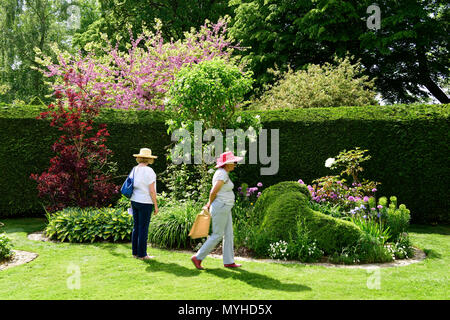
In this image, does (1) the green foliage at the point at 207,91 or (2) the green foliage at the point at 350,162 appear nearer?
(1) the green foliage at the point at 207,91

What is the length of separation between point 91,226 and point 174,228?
181cm

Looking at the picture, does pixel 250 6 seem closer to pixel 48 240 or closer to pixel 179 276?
pixel 48 240

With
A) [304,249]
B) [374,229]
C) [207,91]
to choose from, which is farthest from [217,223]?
[207,91]

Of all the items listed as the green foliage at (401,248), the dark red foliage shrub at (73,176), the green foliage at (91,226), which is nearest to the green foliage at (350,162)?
the green foliage at (401,248)

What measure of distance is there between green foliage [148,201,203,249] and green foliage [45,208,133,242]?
0.62m

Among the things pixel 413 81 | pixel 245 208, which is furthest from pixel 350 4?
pixel 245 208

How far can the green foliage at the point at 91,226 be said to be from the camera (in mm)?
7922

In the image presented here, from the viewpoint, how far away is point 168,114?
36.7 feet

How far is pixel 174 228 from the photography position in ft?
24.6

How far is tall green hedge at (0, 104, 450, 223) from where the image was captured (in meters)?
9.84


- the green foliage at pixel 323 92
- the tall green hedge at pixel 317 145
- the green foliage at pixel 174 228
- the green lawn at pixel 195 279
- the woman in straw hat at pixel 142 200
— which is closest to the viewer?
the green lawn at pixel 195 279

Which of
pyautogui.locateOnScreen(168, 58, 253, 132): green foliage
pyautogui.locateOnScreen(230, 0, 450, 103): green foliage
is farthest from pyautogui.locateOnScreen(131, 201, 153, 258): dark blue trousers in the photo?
→ pyautogui.locateOnScreen(230, 0, 450, 103): green foliage

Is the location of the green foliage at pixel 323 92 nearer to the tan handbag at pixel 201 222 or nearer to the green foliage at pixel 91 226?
the green foliage at pixel 91 226

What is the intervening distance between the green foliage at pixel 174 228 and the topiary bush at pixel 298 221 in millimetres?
1290
